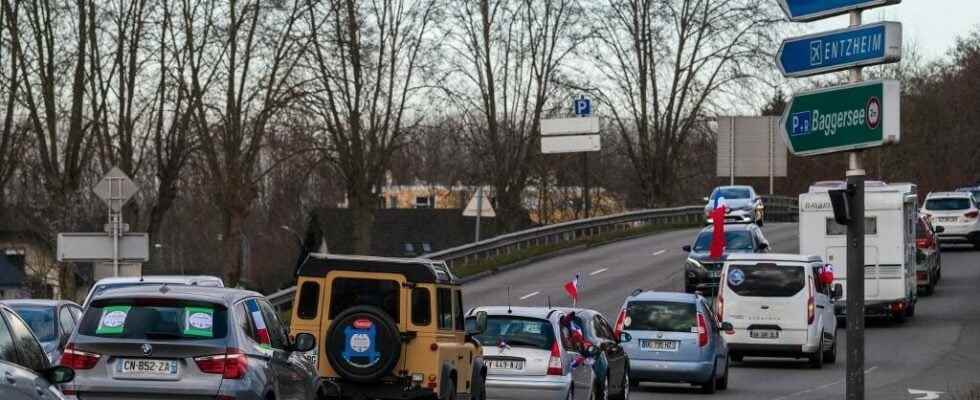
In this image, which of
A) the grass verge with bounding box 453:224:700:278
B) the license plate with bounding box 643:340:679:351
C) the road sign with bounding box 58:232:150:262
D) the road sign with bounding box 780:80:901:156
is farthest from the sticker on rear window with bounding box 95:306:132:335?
the grass verge with bounding box 453:224:700:278

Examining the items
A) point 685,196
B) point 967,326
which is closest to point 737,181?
point 685,196

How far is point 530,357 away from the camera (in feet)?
65.3

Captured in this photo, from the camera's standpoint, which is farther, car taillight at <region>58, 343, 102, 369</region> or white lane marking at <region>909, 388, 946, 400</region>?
white lane marking at <region>909, 388, 946, 400</region>

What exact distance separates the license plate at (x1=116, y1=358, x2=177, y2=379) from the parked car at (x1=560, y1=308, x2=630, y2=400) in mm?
8099

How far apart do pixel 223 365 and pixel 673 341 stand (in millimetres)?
12767

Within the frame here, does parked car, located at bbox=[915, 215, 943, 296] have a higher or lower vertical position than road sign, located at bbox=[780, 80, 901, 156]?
lower

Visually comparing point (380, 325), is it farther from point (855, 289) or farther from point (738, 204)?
point (738, 204)

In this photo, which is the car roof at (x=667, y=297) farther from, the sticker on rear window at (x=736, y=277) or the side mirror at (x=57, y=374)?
the side mirror at (x=57, y=374)

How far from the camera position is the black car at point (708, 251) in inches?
1513

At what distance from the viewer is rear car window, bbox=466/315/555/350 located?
787 inches

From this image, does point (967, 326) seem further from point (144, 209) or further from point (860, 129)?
point (144, 209)

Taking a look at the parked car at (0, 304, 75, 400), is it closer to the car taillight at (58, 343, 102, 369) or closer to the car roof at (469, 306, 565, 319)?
the car taillight at (58, 343, 102, 369)

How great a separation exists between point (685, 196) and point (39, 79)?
52034 millimetres


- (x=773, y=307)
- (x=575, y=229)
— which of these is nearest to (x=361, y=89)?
(x=575, y=229)
